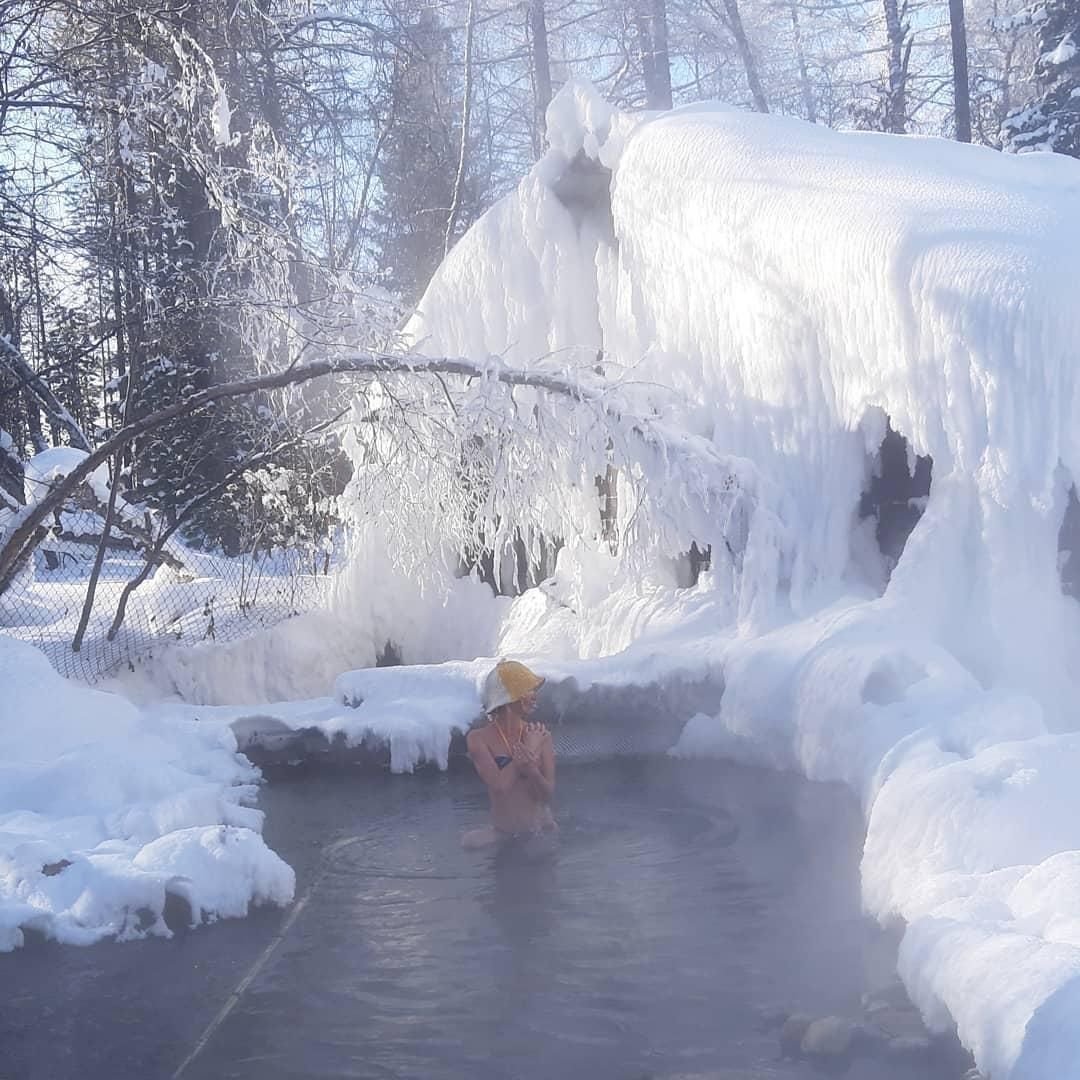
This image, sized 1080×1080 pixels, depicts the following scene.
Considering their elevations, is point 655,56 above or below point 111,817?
above

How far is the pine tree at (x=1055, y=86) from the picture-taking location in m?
18.2

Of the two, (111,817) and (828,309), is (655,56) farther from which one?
(111,817)

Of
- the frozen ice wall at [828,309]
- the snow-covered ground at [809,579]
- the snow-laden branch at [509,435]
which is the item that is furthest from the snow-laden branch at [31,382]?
the frozen ice wall at [828,309]

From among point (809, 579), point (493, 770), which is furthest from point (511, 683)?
point (809, 579)

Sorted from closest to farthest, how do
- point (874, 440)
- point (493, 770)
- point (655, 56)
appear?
1. point (493, 770)
2. point (874, 440)
3. point (655, 56)

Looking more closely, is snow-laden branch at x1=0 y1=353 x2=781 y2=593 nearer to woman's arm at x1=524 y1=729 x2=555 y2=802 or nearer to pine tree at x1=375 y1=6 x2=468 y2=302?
woman's arm at x1=524 y1=729 x2=555 y2=802

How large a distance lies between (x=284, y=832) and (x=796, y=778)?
2609 millimetres

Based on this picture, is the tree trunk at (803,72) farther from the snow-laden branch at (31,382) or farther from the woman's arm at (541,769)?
the woman's arm at (541,769)

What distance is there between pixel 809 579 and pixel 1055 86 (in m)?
14.3

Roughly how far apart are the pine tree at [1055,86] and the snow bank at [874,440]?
34.7 ft

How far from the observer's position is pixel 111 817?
5.90 meters

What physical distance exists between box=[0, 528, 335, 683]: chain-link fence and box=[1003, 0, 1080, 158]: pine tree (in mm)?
12521

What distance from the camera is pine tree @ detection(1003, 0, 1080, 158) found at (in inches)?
715

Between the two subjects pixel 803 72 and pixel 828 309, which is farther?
pixel 803 72
